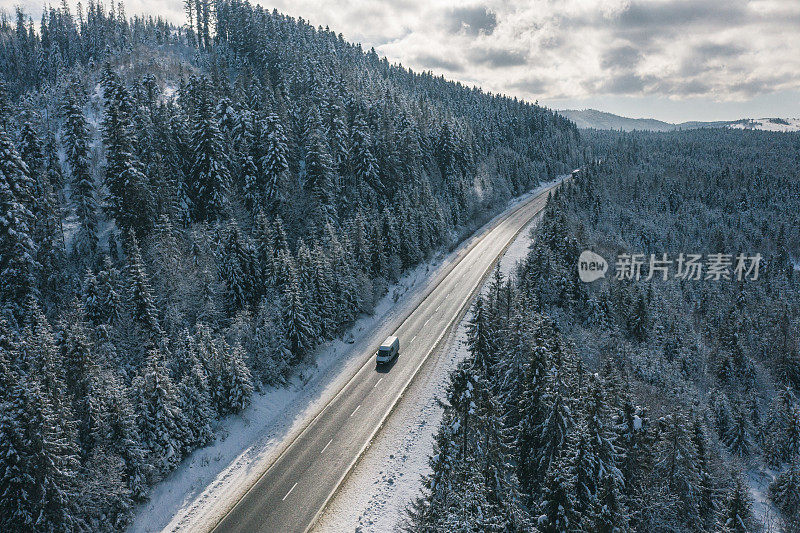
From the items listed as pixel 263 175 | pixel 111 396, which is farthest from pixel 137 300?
pixel 263 175

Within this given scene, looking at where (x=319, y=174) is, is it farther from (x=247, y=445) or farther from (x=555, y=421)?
(x=555, y=421)

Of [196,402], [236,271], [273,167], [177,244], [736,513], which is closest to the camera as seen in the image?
[196,402]

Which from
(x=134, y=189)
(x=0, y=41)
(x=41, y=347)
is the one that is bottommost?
(x=41, y=347)

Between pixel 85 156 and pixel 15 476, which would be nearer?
pixel 15 476

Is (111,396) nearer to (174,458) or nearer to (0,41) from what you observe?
(174,458)

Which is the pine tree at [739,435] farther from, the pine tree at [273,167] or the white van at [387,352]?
the pine tree at [273,167]

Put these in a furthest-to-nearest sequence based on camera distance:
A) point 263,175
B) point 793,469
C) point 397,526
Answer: point 263,175
point 793,469
point 397,526

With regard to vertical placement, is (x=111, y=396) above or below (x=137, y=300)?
below

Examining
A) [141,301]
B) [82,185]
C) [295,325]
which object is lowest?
[295,325]

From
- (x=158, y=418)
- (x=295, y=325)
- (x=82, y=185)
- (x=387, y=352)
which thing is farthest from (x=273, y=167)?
(x=158, y=418)
